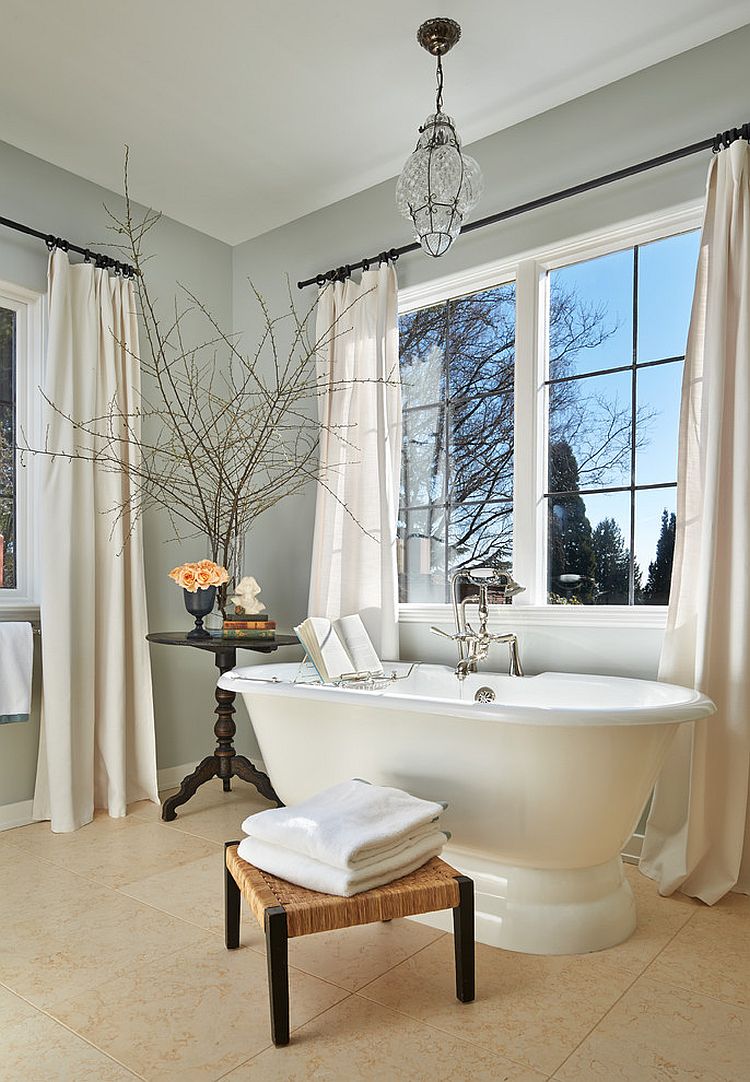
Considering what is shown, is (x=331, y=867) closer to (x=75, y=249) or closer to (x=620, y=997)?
(x=620, y=997)

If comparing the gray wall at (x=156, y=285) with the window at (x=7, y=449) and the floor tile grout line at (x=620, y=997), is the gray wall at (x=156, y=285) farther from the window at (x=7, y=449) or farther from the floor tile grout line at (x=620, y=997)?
the floor tile grout line at (x=620, y=997)

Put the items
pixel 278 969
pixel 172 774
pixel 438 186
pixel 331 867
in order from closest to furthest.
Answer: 1. pixel 278 969
2. pixel 331 867
3. pixel 438 186
4. pixel 172 774

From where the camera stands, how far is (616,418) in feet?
9.73

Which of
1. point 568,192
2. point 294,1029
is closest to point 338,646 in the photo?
point 294,1029

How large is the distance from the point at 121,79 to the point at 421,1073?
3.17m

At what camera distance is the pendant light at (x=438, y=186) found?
241cm

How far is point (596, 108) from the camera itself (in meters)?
2.91

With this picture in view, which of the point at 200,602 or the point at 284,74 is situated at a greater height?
the point at 284,74

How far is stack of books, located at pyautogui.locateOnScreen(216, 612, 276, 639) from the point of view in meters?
3.21

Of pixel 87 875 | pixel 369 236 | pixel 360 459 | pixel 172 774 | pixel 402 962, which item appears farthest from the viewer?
pixel 172 774

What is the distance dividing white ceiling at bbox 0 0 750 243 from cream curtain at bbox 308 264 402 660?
24.2 inches

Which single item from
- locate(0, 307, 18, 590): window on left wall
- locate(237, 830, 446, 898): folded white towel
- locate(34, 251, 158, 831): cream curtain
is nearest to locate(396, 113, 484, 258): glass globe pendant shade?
locate(34, 251, 158, 831): cream curtain

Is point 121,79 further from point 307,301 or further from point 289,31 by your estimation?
point 307,301

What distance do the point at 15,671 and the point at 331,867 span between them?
1813mm
